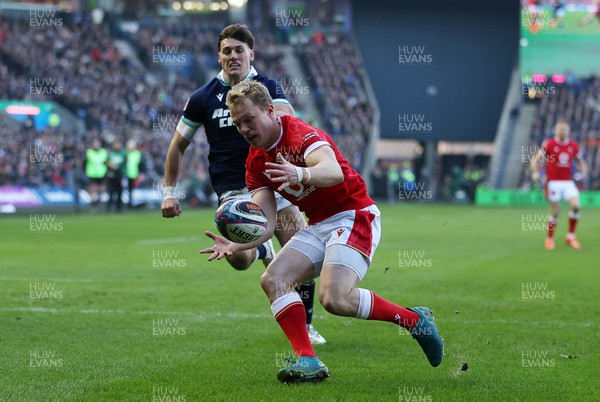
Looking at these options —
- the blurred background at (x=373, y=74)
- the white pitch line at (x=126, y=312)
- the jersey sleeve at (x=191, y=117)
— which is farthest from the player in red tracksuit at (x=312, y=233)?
the blurred background at (x=373, y=74)

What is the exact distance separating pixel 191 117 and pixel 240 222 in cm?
223

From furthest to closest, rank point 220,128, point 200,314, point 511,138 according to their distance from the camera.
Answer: point 511,138 < point 200,314 < point 220,128

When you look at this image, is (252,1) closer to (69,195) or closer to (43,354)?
(69,195)

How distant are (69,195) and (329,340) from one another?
22.0 m

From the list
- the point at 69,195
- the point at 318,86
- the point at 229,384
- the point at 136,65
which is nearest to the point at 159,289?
the point at 229,384

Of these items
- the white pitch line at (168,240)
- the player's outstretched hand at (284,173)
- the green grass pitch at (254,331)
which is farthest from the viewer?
the white pitch line at (168,240)

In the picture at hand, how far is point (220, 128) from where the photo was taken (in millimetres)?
7746

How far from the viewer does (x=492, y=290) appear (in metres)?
10.6

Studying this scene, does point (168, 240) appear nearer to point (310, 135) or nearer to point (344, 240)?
point (344, 240)

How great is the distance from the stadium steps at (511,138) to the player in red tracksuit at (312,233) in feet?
131

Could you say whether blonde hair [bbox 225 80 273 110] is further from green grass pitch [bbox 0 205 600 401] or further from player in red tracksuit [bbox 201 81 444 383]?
green grass pitch [bbox 0 205 600 401]

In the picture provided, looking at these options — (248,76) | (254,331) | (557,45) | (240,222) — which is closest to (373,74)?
(557,45)

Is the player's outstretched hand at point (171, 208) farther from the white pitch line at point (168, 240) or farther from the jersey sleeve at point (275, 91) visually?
the white pitch line at point (168, 240)

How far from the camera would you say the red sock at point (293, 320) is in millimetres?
5844
